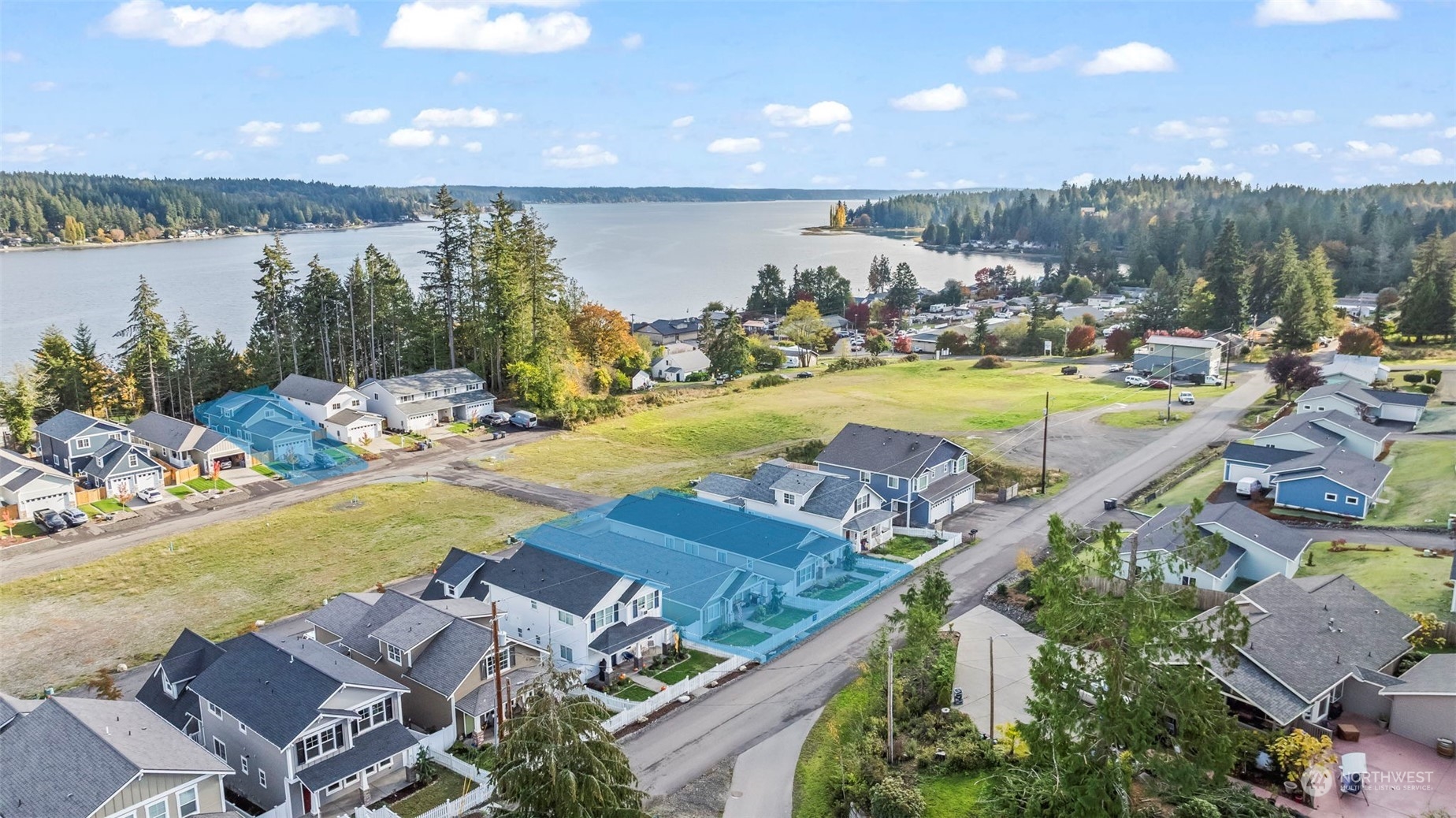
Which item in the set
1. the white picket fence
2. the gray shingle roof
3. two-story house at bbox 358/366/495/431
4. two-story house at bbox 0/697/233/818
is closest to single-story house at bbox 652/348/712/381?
two-story house at bbox 358/366/495/431

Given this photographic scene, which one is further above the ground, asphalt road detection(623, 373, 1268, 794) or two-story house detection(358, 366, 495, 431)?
two-story house detection(358, 366, 495, 431)

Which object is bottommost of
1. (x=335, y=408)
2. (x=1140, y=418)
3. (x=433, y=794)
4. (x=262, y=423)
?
(x=433, y=794)

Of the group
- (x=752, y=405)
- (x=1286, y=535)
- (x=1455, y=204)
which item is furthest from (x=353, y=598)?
(x=1455, y=204)

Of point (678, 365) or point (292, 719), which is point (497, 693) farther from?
point (678, 365)

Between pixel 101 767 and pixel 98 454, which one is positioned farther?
pixel 98 454

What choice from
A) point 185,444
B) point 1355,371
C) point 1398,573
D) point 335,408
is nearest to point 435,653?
point 1398,573

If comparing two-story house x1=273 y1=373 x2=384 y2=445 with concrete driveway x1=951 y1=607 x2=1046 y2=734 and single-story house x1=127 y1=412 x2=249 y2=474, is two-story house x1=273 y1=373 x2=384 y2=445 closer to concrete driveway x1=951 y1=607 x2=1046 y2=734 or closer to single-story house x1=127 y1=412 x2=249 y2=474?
single-story house x1=127 y1=412 x2=249 y2=474
